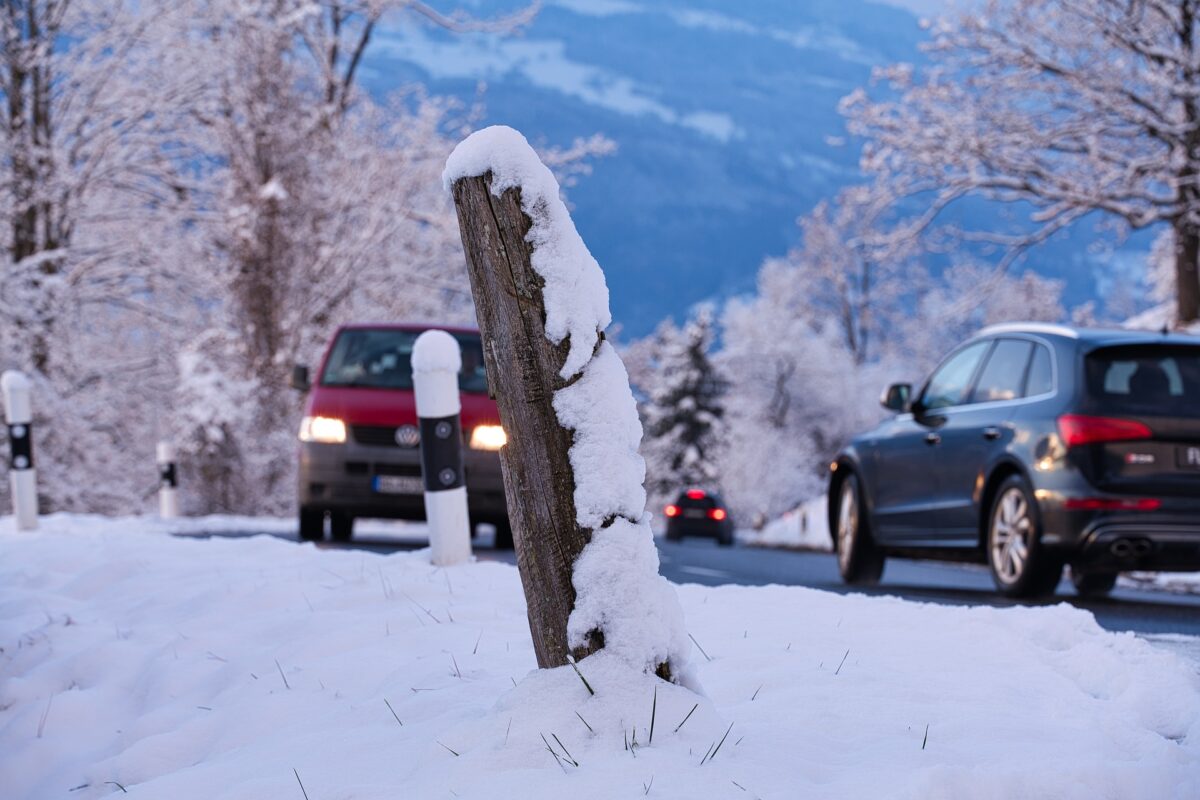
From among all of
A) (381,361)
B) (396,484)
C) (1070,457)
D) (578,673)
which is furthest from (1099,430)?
(381,361)

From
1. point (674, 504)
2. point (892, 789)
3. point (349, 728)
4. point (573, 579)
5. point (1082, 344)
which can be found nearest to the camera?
point (892, 789)

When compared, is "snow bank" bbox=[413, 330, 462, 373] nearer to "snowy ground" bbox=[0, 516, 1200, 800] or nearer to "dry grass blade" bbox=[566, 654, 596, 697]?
"snowy ground" bbox=[0, 516, 1200, 800]

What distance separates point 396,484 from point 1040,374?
552cm

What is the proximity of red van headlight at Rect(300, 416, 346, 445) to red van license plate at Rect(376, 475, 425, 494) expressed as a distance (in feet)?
1.60

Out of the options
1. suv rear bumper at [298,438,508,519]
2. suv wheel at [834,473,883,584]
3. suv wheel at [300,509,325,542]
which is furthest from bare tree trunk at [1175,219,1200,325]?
suv wheel at [300,509,325,542]

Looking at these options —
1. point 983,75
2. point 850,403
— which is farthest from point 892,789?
point 850,403

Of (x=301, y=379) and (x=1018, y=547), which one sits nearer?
(x=1018, y=547)

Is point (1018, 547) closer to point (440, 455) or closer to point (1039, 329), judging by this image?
point (1039, 329)

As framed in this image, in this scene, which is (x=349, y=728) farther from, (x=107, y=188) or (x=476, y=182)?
(x=107, y=188)

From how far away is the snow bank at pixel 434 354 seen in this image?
751cm

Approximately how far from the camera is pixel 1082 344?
8680 millimetres

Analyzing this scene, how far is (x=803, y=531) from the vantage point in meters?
30.3

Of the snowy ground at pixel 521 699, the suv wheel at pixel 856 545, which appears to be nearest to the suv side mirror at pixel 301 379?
the suv wheel at pixel 856 545

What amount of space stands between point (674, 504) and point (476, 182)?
35158 mm
